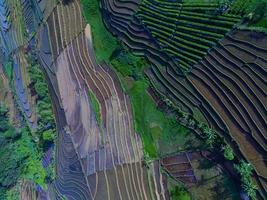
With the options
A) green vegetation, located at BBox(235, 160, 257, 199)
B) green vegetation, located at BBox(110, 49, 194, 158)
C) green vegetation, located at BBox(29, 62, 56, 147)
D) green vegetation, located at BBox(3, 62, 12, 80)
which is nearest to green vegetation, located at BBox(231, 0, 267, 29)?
green vegetation, located at BBox(110, 49, 194, 158)

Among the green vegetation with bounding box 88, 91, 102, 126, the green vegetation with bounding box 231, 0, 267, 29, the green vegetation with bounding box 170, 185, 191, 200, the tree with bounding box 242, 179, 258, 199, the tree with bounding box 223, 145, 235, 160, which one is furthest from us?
the green vegetation with bounding box 88, 91, 102, 126

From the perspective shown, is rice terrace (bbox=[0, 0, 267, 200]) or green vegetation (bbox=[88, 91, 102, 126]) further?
green vegetation (bbox=[88, 91, 102, 126])

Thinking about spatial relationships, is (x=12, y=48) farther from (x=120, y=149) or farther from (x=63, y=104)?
(x=120, y=149)

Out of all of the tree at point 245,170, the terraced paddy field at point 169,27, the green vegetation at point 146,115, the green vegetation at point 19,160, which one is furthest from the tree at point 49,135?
the tree at point 245,170

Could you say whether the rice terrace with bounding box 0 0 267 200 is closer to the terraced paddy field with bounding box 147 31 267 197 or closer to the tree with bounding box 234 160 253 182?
the terraced paddy field with bounding box 147 31 267 197

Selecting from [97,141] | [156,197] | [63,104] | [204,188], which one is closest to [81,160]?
[97,141]

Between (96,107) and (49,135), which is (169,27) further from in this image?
(49,135)

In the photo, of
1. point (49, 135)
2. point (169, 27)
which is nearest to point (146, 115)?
point (169, 27)
